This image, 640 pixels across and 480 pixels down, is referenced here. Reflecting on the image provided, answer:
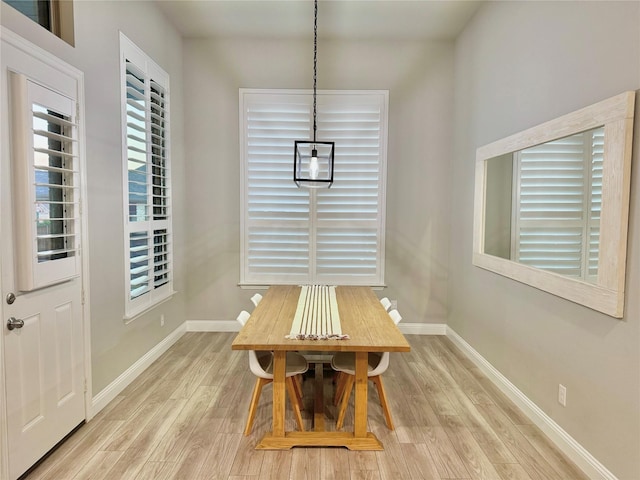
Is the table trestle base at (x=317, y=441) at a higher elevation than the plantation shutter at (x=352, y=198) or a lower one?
lower

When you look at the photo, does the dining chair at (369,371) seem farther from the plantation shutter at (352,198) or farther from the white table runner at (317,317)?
the plantation shutter at (352,198)

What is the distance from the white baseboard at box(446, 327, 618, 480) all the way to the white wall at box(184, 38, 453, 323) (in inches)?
50.9

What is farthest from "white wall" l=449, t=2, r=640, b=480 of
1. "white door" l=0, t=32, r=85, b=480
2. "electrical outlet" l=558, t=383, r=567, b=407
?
"white door" l=0, t=32, r=85, b=480

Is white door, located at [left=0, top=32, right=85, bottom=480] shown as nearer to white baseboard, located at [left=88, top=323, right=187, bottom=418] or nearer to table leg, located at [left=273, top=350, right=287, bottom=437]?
white baseboard, located at [left=88, top=323, right=187, bottom=418]

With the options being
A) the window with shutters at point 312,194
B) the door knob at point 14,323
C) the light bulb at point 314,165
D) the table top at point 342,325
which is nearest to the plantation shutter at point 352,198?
the window with shutters at point 312,194

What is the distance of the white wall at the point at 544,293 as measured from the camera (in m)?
1.82

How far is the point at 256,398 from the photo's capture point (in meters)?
2.41

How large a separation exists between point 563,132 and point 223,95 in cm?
348

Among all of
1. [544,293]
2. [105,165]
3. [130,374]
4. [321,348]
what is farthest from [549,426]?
[105,165]

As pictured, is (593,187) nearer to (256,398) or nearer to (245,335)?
(245,335)

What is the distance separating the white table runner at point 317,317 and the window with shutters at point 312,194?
1002 mm

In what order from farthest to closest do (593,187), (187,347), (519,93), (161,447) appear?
(187,347), (519,93), (161,447), (593,187)

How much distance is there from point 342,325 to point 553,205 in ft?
5.13

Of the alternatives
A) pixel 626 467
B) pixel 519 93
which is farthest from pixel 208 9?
pixel 626 467
